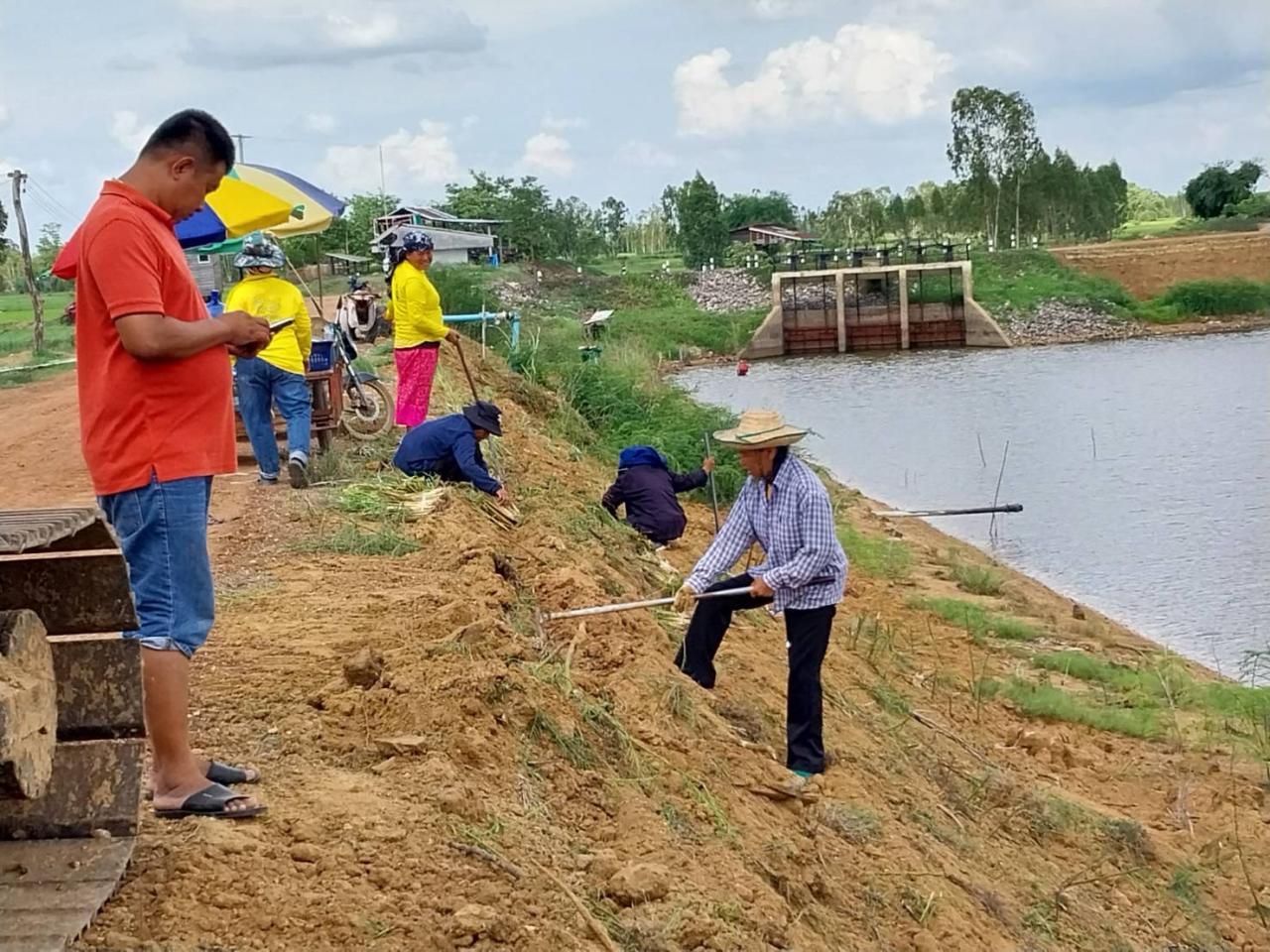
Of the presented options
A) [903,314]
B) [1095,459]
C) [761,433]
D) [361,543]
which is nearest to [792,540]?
[761,433]

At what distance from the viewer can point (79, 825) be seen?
11.3 ft

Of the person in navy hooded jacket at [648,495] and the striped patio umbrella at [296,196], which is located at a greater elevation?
the striped patio umbrella at [296,196]

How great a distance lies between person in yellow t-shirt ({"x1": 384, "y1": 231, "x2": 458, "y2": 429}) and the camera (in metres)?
9.62

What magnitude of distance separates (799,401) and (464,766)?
2853cm

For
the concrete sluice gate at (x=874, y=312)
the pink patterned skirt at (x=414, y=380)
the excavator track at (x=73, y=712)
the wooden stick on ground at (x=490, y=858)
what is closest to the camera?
the excavator track at (x=73, y=712)

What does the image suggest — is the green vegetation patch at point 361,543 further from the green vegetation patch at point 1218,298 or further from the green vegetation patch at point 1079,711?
the green vegetation patch at point 1218,298

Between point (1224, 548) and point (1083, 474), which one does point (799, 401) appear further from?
point (1224, 548)

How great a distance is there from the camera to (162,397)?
11.6ft

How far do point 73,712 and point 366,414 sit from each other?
25.9 ft

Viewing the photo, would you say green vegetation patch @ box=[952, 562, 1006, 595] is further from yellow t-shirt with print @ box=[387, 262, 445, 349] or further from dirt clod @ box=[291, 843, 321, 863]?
dirt clod @ box=[291, 843, 321, 863]

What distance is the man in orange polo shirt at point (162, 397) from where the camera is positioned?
347 cm

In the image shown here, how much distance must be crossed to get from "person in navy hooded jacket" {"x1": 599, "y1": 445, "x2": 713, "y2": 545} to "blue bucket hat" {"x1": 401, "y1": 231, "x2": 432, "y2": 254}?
2.05m

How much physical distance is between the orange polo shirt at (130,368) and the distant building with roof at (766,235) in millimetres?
67174

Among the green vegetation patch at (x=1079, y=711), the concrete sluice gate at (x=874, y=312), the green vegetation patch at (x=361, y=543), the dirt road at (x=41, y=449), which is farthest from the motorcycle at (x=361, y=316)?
the concrete sluice gate at (x=874, y=312)
